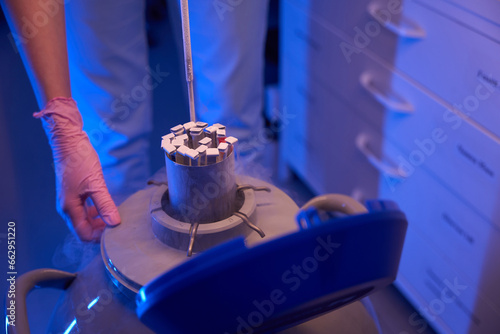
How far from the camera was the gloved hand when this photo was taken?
812mm

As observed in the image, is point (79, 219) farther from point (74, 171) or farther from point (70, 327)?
point (70, 327)

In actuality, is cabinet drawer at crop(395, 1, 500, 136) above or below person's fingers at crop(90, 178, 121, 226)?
above

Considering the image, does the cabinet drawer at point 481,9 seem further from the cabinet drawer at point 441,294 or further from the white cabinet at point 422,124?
the cabinet drawer at point 441,294

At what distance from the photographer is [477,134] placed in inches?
38.5

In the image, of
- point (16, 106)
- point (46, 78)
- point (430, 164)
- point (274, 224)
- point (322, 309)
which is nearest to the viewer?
point (322, 309)

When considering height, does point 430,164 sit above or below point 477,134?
below

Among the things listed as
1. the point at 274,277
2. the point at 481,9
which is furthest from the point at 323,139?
the point at 274,277

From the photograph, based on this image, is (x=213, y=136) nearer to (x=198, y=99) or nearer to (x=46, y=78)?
(x=46, y=78)

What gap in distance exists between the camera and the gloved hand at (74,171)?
2.66 feet

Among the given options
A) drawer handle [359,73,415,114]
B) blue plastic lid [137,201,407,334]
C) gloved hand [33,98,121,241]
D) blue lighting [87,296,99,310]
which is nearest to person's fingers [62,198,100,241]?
gloved hand [33,98,121,241]

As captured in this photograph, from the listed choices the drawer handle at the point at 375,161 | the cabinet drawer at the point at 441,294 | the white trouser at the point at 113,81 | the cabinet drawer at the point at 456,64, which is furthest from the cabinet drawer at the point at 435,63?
the white trouser at the point at 113,81

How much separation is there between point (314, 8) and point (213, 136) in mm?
894

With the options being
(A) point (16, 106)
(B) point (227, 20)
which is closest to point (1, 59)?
(A) point (16, 106)

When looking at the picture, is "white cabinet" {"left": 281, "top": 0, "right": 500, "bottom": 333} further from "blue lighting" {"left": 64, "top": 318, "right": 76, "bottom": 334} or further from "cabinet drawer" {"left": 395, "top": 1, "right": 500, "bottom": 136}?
"blue lighting" {"left": 64, "top": 318, "right": 76, "bottom": 334}
